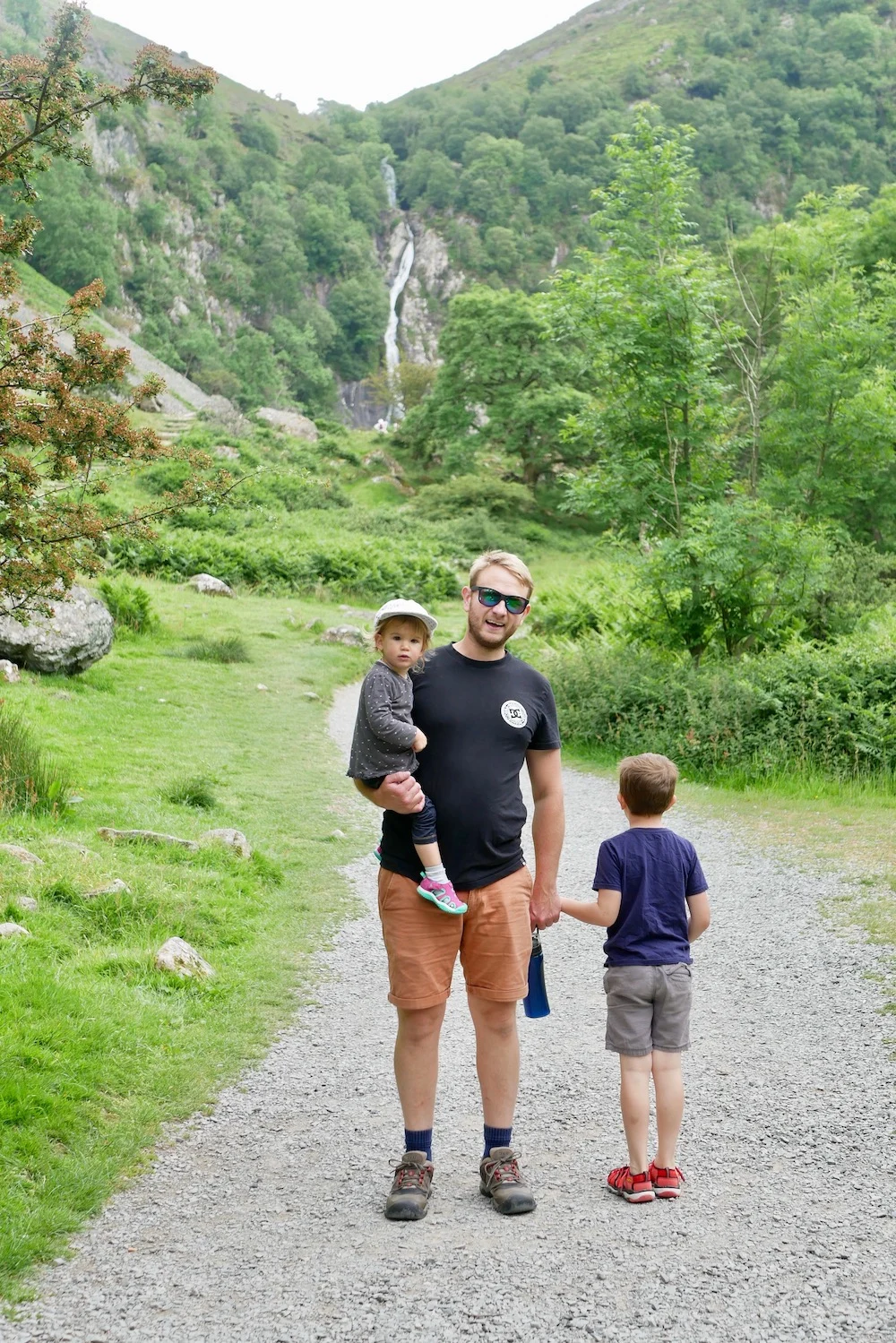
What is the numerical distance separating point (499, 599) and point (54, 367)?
92.6 inches

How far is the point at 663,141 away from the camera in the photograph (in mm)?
13875

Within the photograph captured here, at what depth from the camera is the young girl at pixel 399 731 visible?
3.51m

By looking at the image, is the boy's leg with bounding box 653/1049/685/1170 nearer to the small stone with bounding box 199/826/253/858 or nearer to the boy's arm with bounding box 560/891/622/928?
the boy's arm with bounding box 560/891/622/928

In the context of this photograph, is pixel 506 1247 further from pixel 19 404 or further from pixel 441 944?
pixel 19 404

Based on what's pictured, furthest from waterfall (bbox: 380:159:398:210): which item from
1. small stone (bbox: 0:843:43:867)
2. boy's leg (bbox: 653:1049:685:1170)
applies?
boy's leg (bbox: 653:1049:685:1170)

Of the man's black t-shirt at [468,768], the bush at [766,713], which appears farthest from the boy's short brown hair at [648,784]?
the bush at [766,713]

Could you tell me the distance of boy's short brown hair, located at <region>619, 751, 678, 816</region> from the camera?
3.82m

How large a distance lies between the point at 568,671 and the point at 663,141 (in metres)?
6.77

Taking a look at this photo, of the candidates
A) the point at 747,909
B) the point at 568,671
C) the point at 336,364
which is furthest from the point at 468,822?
the point at 336,364

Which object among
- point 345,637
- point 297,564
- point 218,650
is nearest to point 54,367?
point 218,650

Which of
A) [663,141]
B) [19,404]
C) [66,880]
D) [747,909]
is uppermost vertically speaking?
[663,141]

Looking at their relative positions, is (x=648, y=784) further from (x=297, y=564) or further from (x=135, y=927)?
(x=297, y=564)

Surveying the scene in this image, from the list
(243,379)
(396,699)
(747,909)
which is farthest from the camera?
(243,379)

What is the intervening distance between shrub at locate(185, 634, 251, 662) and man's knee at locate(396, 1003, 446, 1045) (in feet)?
45.8
